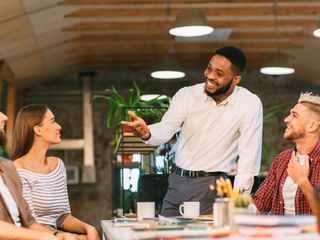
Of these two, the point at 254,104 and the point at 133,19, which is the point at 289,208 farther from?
the point at 133,19

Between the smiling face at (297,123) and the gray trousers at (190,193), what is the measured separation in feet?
2.21

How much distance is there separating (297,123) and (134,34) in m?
7.83

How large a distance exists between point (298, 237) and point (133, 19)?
28.5 feet

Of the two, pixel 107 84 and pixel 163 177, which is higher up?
pixel 107 84

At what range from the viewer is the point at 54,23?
10.3 meters

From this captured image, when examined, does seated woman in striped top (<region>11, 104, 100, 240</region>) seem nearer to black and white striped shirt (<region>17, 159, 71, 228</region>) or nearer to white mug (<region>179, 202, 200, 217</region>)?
black and white striped shirt (<region>17, 159, 71, 228</region>)

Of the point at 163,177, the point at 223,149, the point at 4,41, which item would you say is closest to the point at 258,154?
the point at 223,149

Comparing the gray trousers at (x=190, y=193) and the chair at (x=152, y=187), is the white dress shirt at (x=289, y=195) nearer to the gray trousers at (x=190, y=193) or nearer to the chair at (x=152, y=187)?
the gray trousers at (x=190, y=193)

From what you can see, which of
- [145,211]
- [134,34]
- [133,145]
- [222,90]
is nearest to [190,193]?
[222,90]

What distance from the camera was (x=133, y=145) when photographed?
5.61 meters

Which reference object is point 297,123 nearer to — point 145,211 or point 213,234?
point 145,211

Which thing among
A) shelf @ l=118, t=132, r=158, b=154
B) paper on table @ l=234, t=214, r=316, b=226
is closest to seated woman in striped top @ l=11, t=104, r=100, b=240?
shelf @ l=118, t=132, r=158, b=154

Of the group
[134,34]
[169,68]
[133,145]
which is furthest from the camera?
[134,34]

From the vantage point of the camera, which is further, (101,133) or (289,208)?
(101,133)
